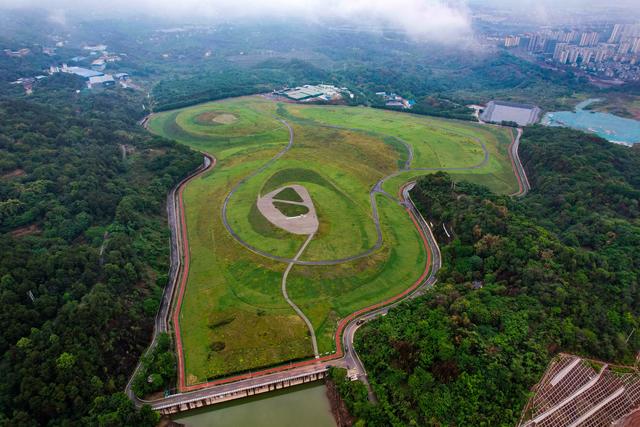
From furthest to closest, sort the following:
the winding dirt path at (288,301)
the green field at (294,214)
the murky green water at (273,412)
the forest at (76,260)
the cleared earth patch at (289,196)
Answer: the cleared earth patch at (289,196), the green field at (294,214), the winding dirt path at (288,301), the murky green water at (273,412), the forest at (76,260)

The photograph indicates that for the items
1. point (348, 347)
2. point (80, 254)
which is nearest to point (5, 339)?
point (80, 254)

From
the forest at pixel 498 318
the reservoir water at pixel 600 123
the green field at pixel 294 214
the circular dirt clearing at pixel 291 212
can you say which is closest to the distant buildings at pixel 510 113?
the reservoir water at pixel 600 123

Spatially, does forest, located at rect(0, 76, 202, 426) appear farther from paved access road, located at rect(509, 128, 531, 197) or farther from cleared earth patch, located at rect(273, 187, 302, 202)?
paved access road, located at rect(509, 128, 531, 197)

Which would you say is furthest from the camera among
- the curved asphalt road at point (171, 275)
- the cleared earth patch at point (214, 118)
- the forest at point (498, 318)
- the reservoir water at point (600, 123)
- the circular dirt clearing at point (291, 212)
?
the cleared earth patch at point (214, 118)

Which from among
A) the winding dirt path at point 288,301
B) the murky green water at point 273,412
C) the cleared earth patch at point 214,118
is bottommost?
the murky green water at point 273,412

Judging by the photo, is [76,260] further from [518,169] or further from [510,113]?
[510,113]

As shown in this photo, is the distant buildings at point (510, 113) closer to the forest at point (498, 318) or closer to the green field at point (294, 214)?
the green field at point (294, 214)
